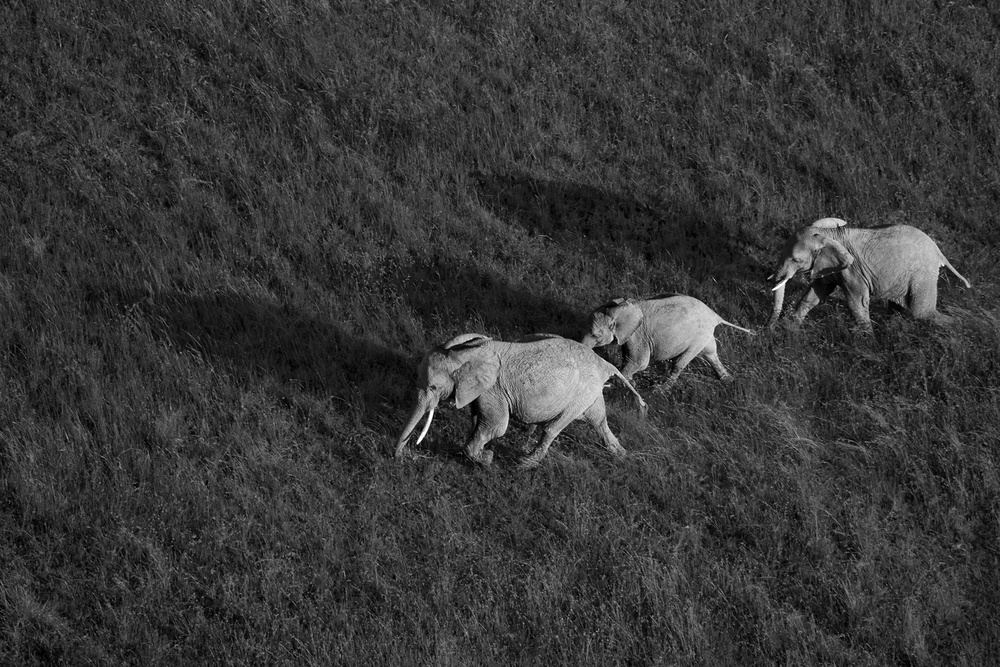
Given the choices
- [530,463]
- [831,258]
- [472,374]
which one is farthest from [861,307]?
[472,374]

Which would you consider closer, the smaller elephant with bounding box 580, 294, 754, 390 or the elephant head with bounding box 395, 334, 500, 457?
the elephant head with bounding box 395, 334, 500, 457

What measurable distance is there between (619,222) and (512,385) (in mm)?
4548

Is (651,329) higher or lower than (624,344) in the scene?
higher

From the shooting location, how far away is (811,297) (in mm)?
11711

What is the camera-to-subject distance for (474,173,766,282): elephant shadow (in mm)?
12883

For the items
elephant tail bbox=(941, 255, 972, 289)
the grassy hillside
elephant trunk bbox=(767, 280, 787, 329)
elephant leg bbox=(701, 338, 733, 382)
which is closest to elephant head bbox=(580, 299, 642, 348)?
the grassy hillside

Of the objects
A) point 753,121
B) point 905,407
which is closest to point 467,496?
point 905,407

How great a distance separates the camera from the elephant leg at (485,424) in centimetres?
966

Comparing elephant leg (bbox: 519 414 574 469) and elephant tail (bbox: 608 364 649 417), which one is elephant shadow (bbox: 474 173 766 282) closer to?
elephant tail (bbox: 608 364 649 417)

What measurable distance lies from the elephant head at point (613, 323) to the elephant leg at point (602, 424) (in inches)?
27.6

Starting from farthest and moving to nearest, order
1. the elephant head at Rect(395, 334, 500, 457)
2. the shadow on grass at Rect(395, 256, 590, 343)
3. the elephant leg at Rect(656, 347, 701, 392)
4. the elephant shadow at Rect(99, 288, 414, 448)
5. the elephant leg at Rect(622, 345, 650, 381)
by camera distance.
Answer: the shadow on grass at Rect(395, 256, 590, 343) < the elephant shadow at Rect(99, 288, 414, 448) < the elephant leg at Rect(656, 347, 701, 392) < the elephant leg at Rect(622, 345, 650, 381) < the elephant head at Rect(395, 334, 500, 457)

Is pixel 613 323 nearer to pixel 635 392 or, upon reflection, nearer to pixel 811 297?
pixel 635 392

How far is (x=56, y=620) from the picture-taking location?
27.8 feet

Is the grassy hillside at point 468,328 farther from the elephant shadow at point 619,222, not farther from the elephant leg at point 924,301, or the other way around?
the elephant leg at point 924,301
